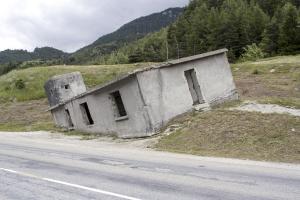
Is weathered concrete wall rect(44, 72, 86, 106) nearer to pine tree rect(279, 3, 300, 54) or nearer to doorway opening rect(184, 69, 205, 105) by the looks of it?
doorway opening rect(184, 69, 205, 105)

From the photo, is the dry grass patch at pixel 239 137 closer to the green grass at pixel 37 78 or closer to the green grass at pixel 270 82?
the green grass at pixel 270 82

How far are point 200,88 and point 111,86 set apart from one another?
4724 mm

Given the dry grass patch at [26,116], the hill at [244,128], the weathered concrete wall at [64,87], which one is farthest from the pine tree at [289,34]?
the weathered concrete wall at [64,87]

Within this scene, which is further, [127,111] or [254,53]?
[254,53]

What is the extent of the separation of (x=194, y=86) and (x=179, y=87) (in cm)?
185

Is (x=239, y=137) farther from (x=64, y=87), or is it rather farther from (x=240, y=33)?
(x=240, y=33)

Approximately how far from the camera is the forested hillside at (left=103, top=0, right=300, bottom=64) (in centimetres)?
7082

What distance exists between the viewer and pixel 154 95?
23.2 metres

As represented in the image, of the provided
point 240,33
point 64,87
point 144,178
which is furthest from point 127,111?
point 240,33

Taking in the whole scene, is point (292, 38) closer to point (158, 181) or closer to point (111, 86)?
point (111, 86)

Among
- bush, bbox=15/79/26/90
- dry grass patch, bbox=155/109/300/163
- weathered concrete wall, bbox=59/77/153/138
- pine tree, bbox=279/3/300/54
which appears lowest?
dry grass patch, bbox=155/109/300/163

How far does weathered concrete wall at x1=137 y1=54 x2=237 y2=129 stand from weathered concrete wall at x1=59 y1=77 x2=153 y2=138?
48 centimetres

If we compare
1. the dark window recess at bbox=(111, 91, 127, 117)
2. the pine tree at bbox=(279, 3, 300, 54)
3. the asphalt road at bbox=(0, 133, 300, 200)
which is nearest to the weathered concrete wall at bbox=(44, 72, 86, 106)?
the dark window recess at bbox=(111, 91, 127, 117)

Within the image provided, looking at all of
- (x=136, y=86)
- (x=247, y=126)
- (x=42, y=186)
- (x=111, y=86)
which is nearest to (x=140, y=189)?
(x=42, y=186)
